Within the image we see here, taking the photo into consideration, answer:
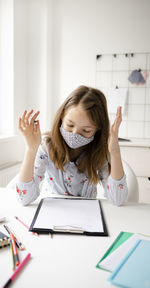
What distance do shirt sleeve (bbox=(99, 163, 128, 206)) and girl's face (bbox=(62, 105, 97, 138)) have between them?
8.6 inches

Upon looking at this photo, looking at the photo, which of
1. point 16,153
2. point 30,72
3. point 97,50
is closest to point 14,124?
point 16,153

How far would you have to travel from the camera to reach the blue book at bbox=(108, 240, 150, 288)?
46cm

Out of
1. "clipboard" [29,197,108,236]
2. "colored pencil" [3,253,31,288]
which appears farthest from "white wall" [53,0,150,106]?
"colored pencil" [3,253,31,288]

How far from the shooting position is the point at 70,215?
77cm

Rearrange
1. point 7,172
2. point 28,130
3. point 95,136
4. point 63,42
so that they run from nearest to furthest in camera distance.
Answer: point 28,130, point 95,136, point 7,172, point 63,42

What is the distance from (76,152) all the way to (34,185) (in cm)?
29

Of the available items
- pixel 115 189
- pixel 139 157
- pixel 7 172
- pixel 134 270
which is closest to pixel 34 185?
pixel 115 189

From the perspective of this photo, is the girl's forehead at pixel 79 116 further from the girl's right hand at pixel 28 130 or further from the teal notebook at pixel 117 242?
the teal notebook at pixel 117 242

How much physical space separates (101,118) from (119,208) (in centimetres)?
38

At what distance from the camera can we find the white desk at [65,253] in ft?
1.53

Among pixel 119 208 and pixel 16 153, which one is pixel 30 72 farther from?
pixel 119 208

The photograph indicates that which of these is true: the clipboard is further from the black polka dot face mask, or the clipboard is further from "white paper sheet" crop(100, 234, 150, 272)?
the black polka dot face mask

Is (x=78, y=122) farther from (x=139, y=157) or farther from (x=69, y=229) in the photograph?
(x=139, y=157)

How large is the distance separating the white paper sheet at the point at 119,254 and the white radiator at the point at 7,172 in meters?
1.55
